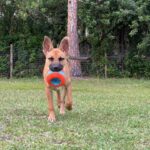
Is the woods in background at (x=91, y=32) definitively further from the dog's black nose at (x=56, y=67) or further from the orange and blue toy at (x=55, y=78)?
the dog's black nose at (x=56, y=67)

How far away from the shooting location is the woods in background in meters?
25.9

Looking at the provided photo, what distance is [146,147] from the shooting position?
20.7ft

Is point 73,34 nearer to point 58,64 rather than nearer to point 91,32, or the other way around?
point 91,32

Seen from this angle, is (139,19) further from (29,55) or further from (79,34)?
(29,55)

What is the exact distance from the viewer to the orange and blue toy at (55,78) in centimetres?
888

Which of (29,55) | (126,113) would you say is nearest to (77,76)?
(29,55)

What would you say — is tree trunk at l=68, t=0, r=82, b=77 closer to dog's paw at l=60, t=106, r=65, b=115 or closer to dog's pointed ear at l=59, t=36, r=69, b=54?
dog's paw at l=60, t=106, r=65, b=115

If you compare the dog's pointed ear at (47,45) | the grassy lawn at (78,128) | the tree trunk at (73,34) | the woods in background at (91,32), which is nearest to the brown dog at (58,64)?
the dog's pointed ear at (47,45)

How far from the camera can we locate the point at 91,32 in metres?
27.5

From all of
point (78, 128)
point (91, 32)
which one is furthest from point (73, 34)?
point (78, 128)

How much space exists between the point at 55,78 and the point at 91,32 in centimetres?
1875

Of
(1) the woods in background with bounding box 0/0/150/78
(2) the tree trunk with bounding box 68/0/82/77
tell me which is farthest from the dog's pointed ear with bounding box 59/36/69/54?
(1) the woods in background with bounding box 0/0/150/78

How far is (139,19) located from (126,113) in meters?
15.6

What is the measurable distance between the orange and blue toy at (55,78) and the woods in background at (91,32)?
54.4 feet
